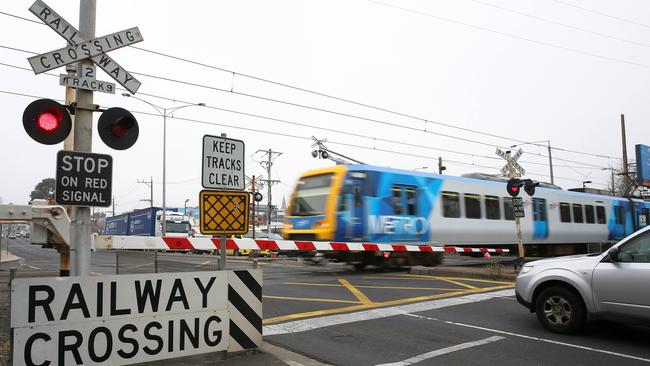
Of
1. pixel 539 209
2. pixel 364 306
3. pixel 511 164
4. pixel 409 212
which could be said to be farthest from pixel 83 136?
pixel 539 209

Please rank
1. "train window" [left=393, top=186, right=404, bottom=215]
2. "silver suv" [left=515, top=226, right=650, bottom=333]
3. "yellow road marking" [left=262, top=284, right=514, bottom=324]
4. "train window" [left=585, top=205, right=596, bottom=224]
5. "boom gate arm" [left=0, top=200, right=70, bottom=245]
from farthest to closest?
"train window" [left=585, top=205, right=596, bottom=224]
"train window" [left=393, top=186, right=404, bottom=215]
"yellow road marking" [left=262, top=284, right=514, bottom=324]
"silver suv" [left=515, top=226, right=650, bottom=333]
"boom gate arm" [left=0, top=200, right=70, bottom=245]

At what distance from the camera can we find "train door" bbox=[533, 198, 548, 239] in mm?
21578

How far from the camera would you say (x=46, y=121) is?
500 centimetres

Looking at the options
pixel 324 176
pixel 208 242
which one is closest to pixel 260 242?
pixel 208 242

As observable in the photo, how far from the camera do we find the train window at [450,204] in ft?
56.3

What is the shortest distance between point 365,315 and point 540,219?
16.6 m

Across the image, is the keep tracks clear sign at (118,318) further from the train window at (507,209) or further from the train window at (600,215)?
the train window at (600,215)

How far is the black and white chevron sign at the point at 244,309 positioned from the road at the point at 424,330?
27.2 inches

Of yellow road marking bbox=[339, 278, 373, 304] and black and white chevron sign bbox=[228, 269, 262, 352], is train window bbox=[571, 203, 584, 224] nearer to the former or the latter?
yellow road marking bbox=[339, 278, 373, 304]

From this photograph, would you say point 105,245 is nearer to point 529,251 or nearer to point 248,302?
point 248,302

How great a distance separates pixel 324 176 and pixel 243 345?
998cm

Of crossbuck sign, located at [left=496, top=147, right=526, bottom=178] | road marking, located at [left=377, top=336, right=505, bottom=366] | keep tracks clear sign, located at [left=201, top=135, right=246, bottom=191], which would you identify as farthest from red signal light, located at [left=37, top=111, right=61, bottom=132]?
crossbuck sign, located at [left=496, top=147, right=526, bottom=178]

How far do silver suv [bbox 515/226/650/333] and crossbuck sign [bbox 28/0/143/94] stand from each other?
6.01 m

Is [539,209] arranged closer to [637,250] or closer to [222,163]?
[637,250]
